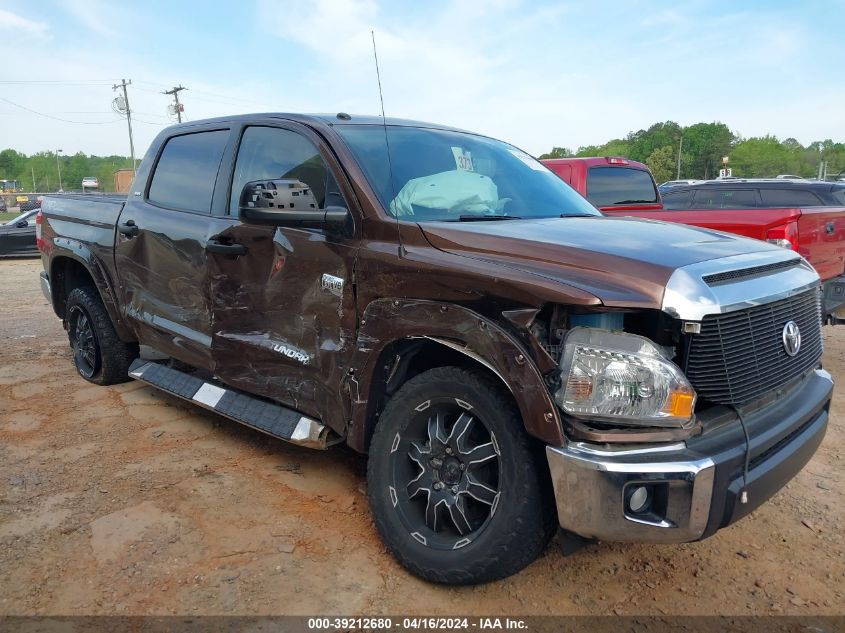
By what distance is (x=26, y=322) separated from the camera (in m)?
8.49

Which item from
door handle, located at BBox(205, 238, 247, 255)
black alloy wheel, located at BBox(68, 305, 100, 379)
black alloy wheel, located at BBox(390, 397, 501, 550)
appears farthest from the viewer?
black alloy wheel, located at BBox(68, 305, 100, 379)

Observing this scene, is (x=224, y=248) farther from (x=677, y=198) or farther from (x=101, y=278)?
(x=677, y=198)

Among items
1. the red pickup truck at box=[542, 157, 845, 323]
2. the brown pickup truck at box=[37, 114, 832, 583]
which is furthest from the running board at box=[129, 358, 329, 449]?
the red pickup truck at box=[542, 157, 845, 323]

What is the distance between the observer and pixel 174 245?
4055mm

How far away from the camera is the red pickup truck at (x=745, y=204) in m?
5.89

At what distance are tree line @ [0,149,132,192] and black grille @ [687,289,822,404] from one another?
418 ft

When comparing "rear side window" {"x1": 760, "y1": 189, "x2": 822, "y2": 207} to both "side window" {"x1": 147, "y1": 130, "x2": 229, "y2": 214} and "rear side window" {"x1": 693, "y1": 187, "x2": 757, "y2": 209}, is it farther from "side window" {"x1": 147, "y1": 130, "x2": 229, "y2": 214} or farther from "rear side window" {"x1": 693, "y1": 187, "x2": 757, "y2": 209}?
"side window" {"x1": 147, "y1": 130, "x2": 229, "y2": 214}

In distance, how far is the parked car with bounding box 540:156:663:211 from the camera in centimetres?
791

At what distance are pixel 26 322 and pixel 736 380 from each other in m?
8.55

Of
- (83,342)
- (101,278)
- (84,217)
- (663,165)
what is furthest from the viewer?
(663,165)

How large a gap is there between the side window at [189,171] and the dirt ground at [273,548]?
58.6 inches

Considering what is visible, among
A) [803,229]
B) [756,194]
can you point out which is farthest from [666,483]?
[756,194]

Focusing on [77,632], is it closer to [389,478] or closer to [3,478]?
[389,478]

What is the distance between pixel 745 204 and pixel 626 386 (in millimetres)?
9256
